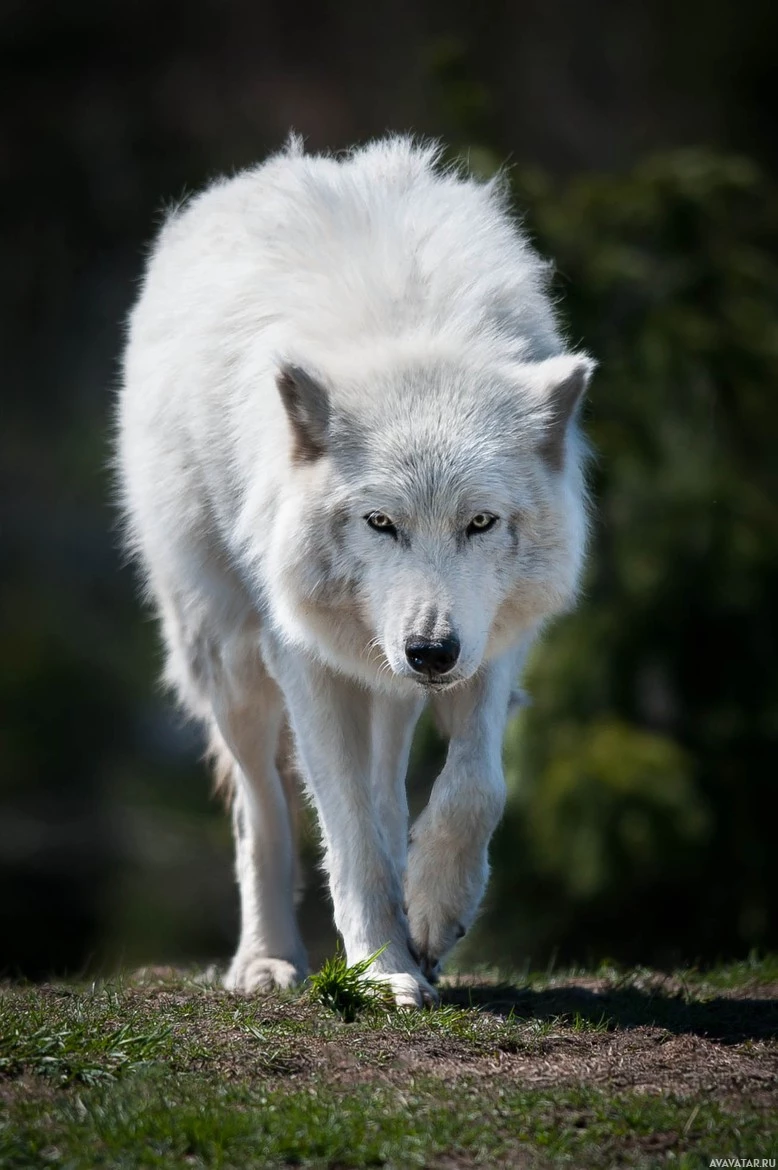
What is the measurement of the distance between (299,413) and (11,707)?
436 inches

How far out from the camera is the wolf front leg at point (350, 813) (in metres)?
4.45

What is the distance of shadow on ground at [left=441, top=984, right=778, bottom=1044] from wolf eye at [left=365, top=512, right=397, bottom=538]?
4.42ft

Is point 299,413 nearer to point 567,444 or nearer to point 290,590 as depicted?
point 290,590

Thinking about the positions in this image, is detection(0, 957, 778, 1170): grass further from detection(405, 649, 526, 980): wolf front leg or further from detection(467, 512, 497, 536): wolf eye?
detection(467, 512, 497, 536): wolf eye

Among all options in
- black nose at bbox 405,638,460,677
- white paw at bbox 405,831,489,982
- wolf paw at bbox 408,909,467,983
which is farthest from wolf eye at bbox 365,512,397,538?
wolf paw at bbox 408,909,467,983

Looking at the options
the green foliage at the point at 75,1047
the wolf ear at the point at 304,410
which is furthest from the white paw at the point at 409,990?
the wolf ear at the point at 304,410

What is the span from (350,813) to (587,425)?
4405mm

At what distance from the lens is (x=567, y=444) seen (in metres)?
4.58

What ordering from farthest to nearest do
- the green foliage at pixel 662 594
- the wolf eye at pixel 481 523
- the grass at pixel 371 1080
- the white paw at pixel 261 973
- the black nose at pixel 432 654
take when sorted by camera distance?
1. the green foliage at pixel 662 594
2. the white paw at pixel 261 973
3. the wolf eye at pixel 481 523
4. the black nose at pixel 432 654
5. the grass at pixel 371 1080

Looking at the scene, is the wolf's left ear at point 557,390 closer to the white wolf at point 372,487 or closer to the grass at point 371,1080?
the white wolf at point 372,487

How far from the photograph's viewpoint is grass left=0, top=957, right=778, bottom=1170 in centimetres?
317

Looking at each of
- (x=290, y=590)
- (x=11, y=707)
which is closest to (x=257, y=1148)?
(x=290, y=590)

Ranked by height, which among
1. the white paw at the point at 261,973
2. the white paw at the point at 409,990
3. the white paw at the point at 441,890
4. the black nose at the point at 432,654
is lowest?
the white paw at the point at 261,973

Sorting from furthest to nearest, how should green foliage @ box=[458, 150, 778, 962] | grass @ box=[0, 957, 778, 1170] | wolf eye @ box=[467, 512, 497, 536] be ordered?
green foliage @ box=[458, 150, 778, 962] < wolf eye @ box=[467, 512, 497, 536] < grass @ box=[0, 957, 778, 1170]
